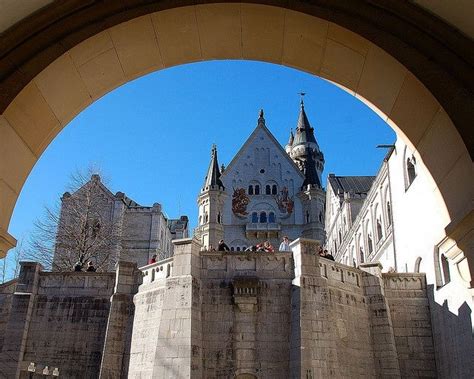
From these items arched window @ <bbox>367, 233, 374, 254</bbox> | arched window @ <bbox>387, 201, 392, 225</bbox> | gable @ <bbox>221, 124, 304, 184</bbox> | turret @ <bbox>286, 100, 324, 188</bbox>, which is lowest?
arched window @ <bbox>387, 201, 392, 225</bbox>

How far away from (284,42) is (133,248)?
55.8 metres

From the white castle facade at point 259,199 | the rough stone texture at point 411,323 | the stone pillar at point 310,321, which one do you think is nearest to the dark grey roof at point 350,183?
the white castle facade at point 259,199

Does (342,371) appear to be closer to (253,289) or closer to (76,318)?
(253,289)

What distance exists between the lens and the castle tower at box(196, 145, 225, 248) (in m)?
61.2

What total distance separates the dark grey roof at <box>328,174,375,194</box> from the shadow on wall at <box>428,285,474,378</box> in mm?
40174

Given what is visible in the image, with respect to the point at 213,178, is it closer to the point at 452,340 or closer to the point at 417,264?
the point at 417,264

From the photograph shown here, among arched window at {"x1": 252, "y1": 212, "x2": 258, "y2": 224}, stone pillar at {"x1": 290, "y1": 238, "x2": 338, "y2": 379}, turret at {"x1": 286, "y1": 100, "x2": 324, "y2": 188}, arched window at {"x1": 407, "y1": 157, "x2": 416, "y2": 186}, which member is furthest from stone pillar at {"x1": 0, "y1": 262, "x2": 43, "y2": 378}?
turret at {"x1": 286, "y1": 100, "x2": 324, "y2": 188}

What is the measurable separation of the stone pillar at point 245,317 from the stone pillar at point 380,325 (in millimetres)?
5910

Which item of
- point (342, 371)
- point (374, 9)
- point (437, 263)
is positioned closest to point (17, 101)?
point (374, 9)

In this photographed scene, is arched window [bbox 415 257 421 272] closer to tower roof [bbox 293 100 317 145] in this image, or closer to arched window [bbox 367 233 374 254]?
arched window [bbox 367 233 374 254]

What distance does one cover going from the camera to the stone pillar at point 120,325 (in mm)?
21500

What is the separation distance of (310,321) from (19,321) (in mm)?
12601

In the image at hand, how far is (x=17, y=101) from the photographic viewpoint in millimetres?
5379

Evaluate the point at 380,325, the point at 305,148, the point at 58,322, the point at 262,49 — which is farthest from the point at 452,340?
the point at 305,148
